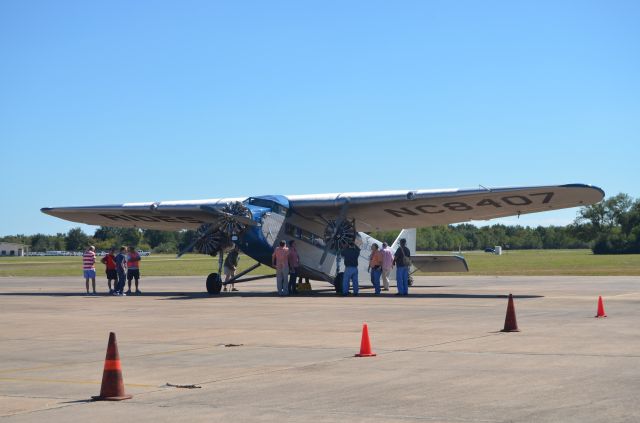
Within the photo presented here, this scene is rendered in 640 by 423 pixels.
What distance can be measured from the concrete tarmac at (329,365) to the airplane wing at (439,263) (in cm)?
1474

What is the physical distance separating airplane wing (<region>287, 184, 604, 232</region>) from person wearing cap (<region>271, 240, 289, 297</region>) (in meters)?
2.17

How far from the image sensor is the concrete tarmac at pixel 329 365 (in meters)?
8.73

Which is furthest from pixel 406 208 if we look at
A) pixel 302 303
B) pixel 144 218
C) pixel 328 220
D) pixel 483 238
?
pixel 483 238

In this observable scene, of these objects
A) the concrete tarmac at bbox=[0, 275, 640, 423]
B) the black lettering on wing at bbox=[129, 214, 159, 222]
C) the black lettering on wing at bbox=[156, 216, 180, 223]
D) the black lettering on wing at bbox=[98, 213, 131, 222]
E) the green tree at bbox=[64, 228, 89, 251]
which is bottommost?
the concrete tarmac at bbox=[0, 275, 640, 423]

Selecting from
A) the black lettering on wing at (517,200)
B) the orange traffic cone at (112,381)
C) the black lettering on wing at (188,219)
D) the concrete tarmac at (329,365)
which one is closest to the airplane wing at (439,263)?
the black lettering on wing at (188,219)

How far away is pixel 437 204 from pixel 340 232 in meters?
3.05

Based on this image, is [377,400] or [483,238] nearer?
[377,400]

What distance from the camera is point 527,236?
183 m

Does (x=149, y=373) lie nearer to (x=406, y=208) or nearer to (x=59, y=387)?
(x=59, y=387)

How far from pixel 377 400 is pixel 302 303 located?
15.3 metres

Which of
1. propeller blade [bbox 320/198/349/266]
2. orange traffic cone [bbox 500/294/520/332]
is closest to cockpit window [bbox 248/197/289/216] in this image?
propeller blade [bbox 320/198/349/266]

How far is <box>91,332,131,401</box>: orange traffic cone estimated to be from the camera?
9.44 metres

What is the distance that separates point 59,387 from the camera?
411 inches

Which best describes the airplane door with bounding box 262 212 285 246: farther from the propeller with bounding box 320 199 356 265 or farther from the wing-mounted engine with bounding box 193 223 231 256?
the propeller with bounding box 320 199 356 265
